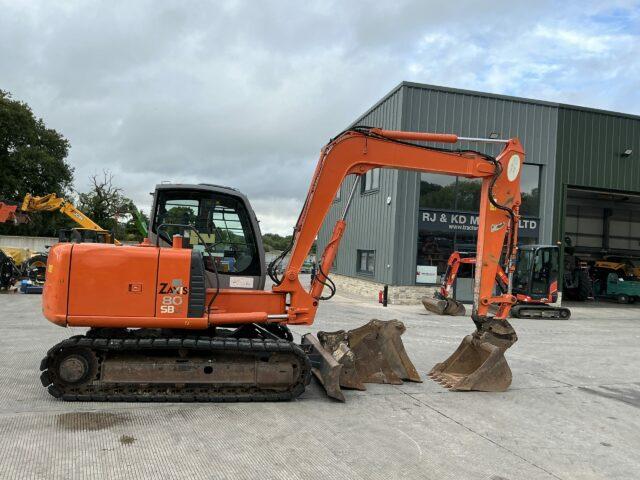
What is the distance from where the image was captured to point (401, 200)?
20.3 meters

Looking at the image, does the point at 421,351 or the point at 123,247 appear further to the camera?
the point at 421,351

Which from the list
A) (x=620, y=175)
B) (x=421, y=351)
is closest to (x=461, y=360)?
(x=421, y=351)

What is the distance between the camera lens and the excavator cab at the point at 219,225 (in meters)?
6.59

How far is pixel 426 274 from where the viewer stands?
20.5 meters

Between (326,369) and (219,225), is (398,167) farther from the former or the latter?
(326,369)

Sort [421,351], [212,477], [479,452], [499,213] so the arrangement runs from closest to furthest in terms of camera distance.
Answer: [212,477], [479,452], [499,213], [421,351]

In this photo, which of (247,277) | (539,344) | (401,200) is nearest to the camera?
(247,277)

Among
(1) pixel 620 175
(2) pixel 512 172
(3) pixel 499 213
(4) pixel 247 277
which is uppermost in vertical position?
(1) pixel 620 175

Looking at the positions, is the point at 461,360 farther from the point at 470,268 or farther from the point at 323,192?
the point at 470,268

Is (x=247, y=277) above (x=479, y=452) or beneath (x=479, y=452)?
above

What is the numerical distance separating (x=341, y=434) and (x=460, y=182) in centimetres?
1747

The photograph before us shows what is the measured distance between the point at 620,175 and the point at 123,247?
2336 centimetres

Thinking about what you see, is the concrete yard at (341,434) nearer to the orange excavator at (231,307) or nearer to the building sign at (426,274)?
the orange excavator at (231,307)

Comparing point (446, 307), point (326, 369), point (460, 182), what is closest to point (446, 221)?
point (460, 182)
